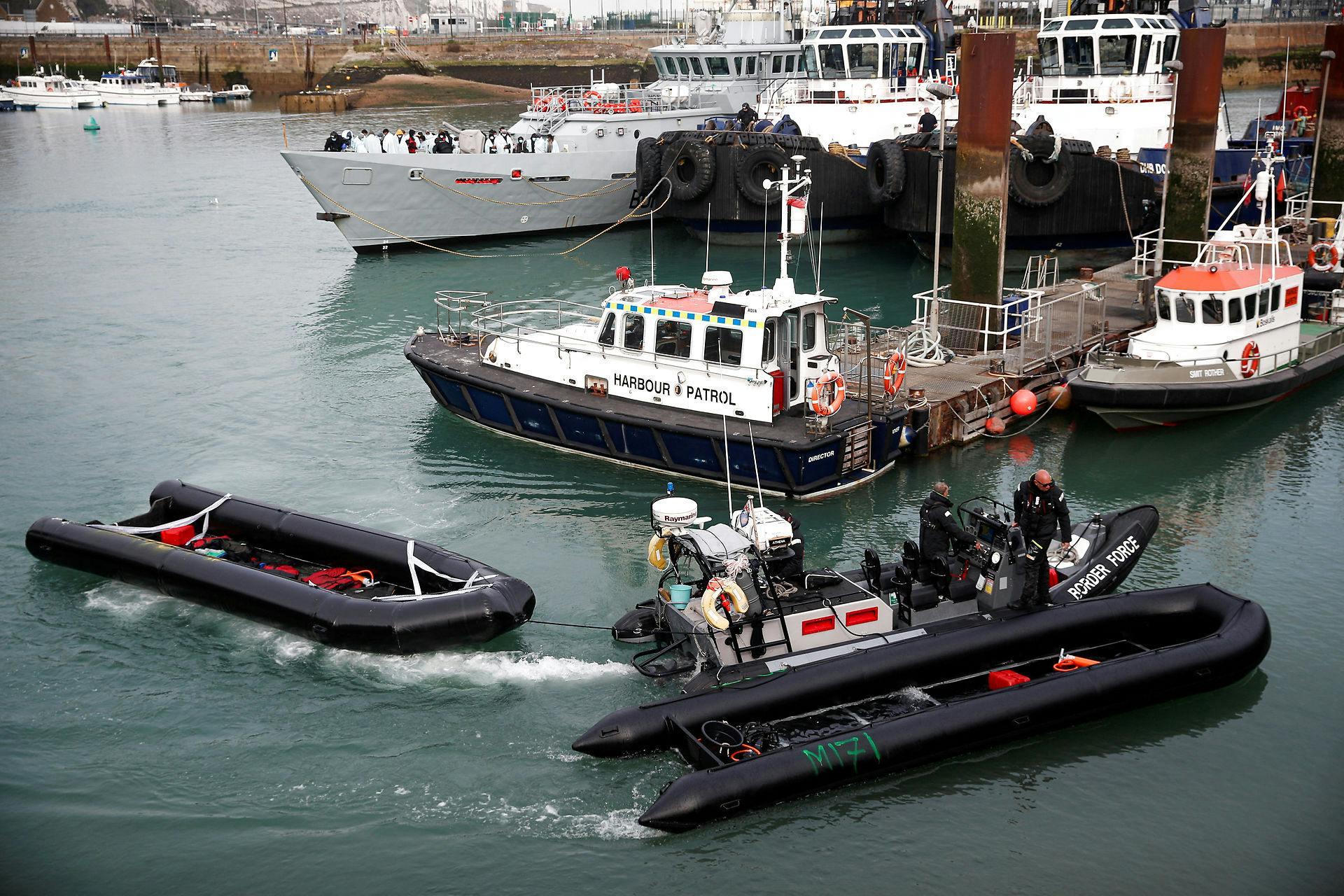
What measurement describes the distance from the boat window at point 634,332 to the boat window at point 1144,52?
2108 cm

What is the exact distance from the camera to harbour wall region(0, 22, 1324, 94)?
89375mm

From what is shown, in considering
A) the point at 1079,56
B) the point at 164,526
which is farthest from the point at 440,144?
the point at 164,526

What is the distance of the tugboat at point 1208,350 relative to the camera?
1809 centimetres

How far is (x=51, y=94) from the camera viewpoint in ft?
287

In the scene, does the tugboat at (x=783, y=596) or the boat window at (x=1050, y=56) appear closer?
the tugboat at (x=783, y=596)

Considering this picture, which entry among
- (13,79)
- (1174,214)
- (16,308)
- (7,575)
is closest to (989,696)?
(7,575)

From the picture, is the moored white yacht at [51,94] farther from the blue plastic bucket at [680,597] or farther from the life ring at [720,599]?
the life ring at [720,599]

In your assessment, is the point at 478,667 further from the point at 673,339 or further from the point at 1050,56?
the point at 1050,56

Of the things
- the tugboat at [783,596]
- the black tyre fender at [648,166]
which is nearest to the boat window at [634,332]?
the tugboat at [783,596]

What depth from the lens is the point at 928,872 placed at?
908 centimetres

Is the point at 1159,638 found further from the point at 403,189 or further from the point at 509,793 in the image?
the point at 403,189

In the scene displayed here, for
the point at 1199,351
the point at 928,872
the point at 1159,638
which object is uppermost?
the point at 1199,351

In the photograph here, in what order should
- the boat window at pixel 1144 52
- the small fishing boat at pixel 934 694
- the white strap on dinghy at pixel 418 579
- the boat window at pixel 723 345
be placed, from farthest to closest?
the boat window at pixel 1144 52, the boat window at pixel 723 345, the white strap on dinghy at pixel 418 579, the small fishing boat at pixel 934 694

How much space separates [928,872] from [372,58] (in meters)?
94.7
